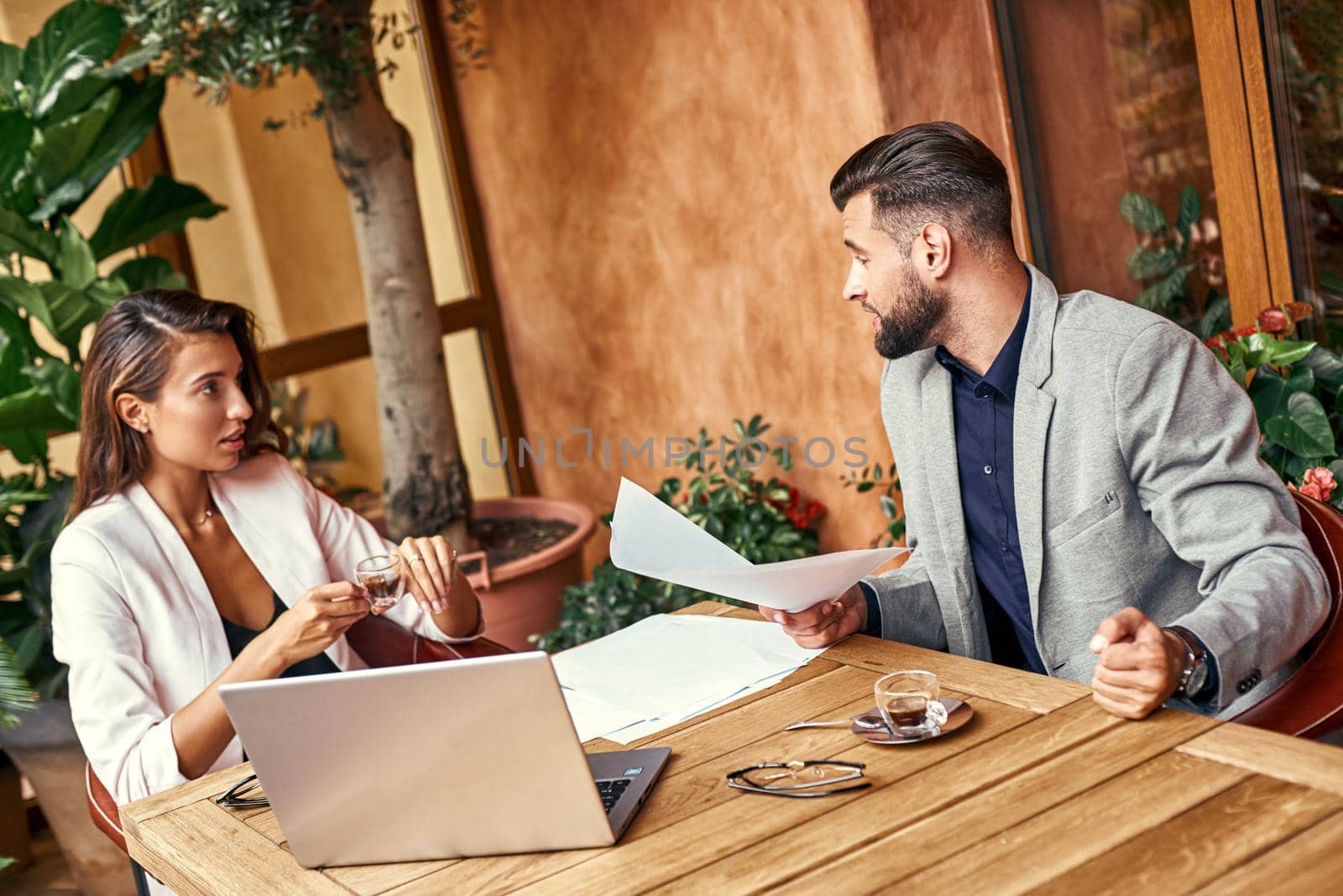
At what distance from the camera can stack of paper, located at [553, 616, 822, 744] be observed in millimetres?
1762

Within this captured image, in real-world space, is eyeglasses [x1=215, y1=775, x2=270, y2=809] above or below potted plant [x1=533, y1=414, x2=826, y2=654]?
above

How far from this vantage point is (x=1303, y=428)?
2.60m

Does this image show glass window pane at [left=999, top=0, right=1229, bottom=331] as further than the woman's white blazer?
Yes

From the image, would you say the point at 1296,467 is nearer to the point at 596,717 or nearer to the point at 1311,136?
the point at 1311,136

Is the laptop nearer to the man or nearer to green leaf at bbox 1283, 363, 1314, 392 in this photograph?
the man

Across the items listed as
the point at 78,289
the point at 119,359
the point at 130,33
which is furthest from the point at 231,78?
the point at 119,359

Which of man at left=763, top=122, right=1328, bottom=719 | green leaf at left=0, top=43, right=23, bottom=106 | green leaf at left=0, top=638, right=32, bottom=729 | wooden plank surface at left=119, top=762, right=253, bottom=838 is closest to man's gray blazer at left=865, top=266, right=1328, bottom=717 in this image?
man at left=763, top=122, right=1328, bottom=719

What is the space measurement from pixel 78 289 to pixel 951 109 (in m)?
2.33

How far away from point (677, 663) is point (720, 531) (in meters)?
1.93

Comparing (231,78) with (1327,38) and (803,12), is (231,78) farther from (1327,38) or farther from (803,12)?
(1327,38)

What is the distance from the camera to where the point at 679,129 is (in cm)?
411

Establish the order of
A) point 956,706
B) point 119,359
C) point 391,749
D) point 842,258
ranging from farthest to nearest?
point 842,258 < point 119,359 < point 956,706 < point 391,749

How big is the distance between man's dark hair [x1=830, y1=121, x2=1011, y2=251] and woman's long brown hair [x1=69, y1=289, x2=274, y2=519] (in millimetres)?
1296

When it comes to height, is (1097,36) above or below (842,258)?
above
